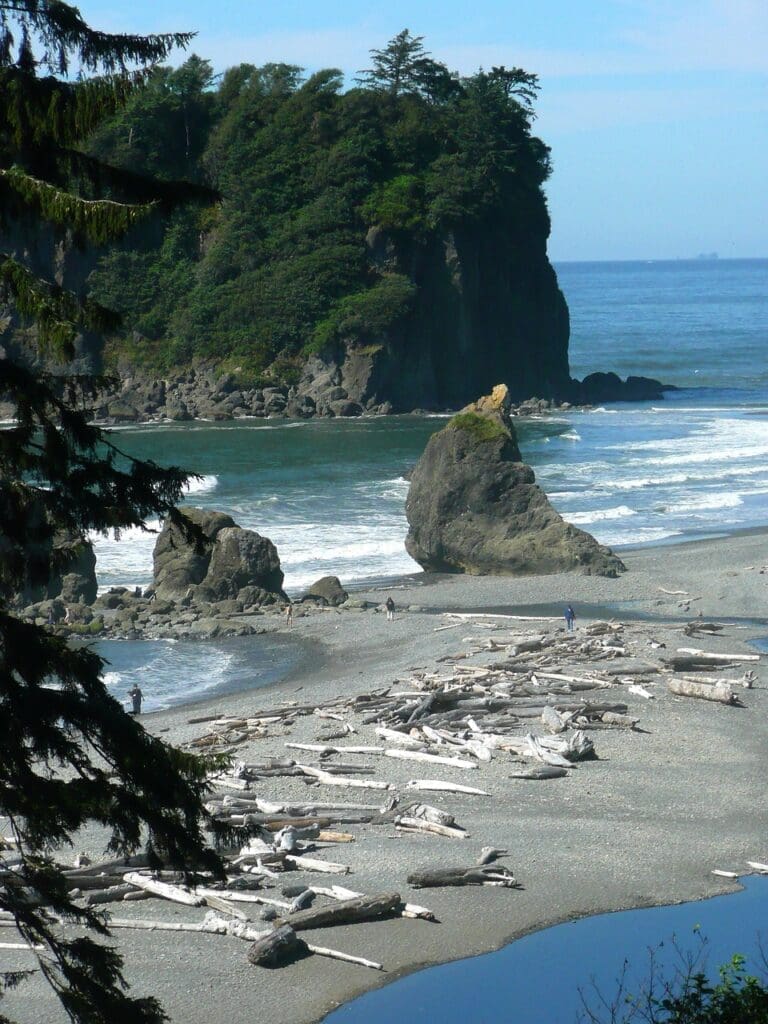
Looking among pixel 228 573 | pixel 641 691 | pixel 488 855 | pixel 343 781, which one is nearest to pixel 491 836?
pixel 488 855

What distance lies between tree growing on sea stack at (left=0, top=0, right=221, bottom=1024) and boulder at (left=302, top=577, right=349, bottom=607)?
25370mm

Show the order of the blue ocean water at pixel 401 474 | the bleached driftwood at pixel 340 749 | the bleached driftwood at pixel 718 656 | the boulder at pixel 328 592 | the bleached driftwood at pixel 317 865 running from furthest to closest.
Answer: the blue ocean water at pixel 401 474 < the boulder at pixel 328 592 < the bleached driftwood at pixel 718 656 < the bleached driftwood at pixel 340 749 < the bleached driftwood at pixel 317 865

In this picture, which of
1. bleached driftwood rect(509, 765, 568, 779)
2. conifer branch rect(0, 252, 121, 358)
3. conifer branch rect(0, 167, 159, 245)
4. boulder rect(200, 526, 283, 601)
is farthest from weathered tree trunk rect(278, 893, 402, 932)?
boulder rect(200, 526, 283, 601)

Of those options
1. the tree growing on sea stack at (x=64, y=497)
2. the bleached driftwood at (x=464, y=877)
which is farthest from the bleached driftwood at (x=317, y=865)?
the tree growing on sea stack at (x=64, y=497)

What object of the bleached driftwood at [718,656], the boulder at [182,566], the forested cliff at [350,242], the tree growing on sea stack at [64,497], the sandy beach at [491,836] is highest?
the forested cliff at [350,242]

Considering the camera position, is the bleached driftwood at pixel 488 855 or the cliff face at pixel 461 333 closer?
the bleached driftwood at pixel 488 855

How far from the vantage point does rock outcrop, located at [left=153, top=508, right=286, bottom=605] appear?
3388 cm

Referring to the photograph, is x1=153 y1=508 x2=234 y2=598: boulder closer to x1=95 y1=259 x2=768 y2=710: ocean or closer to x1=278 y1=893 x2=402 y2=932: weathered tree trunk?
x1=95 y1=259 x2=768 y2=710: ocean

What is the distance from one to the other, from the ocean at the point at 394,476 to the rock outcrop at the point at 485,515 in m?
1.73

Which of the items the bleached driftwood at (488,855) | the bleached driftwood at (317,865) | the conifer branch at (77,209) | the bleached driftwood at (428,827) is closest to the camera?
the conifer branch at (77,209)

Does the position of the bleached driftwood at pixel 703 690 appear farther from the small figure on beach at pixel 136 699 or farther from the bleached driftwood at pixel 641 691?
the small figure on beach at pixel 136 699

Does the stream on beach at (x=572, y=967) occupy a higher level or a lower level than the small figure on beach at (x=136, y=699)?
lower

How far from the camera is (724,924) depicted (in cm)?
1423

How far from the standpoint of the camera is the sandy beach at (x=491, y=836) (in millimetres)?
12648
